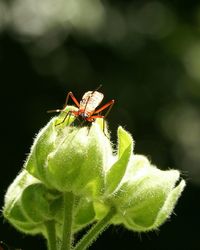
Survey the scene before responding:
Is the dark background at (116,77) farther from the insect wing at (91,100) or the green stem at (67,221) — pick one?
the green stem at (67,221)

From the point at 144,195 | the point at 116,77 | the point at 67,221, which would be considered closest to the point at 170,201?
the point at 144,195

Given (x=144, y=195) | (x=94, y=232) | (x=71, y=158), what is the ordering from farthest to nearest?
(x=144, y=195) < (x=94, y=232) < (x=71, y=158)

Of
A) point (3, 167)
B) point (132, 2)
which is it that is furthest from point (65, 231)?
point (132, 2)

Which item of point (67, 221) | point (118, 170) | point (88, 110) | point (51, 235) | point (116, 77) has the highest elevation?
point (88, 110)

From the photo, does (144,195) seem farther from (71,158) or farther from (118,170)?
(71,158)

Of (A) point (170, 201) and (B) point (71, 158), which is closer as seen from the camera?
(B) point (71, 158)

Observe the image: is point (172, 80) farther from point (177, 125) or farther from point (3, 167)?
point (3, 167)
